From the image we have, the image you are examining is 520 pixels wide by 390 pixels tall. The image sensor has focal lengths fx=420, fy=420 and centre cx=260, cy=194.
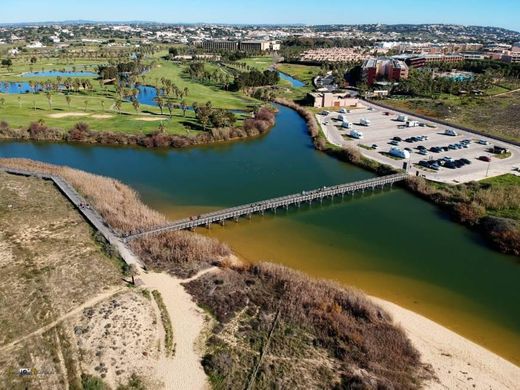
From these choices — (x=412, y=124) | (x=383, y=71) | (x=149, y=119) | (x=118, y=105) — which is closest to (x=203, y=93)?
(x=118, y=105)

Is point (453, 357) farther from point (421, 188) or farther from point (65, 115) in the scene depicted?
point (65, 115)

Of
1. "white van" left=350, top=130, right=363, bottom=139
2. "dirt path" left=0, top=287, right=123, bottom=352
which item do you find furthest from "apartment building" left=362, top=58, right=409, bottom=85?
"dirt path" left=0, top=287, right=123, bottom=352

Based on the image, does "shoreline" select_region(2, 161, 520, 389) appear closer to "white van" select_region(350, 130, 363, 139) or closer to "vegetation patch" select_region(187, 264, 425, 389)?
"vegetation patch" select_region(187, 264, 425, 389)

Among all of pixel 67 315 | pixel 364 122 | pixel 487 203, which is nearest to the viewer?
pixel 67 315

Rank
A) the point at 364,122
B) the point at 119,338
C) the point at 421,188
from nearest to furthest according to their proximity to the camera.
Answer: the point at 119,338, the point at 421,188, the point at 364,122

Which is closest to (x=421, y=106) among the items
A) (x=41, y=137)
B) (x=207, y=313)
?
(x=41, y=137)

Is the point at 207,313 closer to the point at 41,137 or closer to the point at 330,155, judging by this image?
the point at 330,155

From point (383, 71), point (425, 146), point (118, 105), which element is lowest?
point (425, 146)
